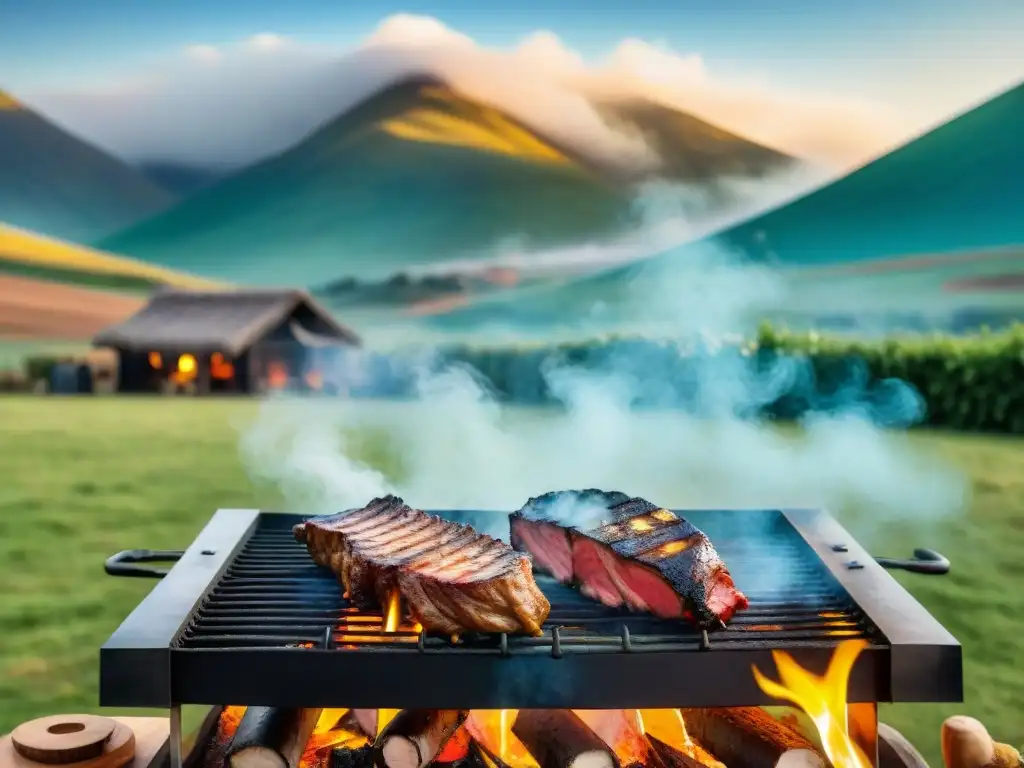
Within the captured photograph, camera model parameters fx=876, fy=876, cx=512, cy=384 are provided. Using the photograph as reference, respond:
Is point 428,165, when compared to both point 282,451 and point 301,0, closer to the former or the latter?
point 301,0

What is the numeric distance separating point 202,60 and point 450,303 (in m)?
8.41

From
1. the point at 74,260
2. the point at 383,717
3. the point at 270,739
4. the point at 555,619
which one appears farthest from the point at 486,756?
the point at 74,260

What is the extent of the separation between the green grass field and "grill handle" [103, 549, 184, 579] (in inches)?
64.6

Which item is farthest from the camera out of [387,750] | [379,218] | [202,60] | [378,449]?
[379,218]

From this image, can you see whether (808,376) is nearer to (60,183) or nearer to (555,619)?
(555,619)

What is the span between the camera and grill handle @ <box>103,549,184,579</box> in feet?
10.9

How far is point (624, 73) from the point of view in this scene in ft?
66.9

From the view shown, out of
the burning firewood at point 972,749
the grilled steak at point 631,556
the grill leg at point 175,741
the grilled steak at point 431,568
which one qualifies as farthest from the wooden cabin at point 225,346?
the burning firewood at point 972,749

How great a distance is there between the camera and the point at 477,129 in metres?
23.8

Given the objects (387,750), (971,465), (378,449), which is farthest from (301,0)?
(387,750)

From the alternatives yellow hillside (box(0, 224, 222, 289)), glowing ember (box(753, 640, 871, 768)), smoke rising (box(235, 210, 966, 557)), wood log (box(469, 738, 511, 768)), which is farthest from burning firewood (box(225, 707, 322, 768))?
yellow hillside (box(0, 224, 222, 289))

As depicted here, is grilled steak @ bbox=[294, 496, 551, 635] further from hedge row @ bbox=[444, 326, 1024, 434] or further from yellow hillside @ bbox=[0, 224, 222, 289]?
yellow hillside @ bbox=[0, 224, 222, 289]

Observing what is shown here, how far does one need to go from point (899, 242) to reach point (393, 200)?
45.1 feet

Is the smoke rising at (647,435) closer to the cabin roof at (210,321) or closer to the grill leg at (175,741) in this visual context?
the grill leg at (175,741)
